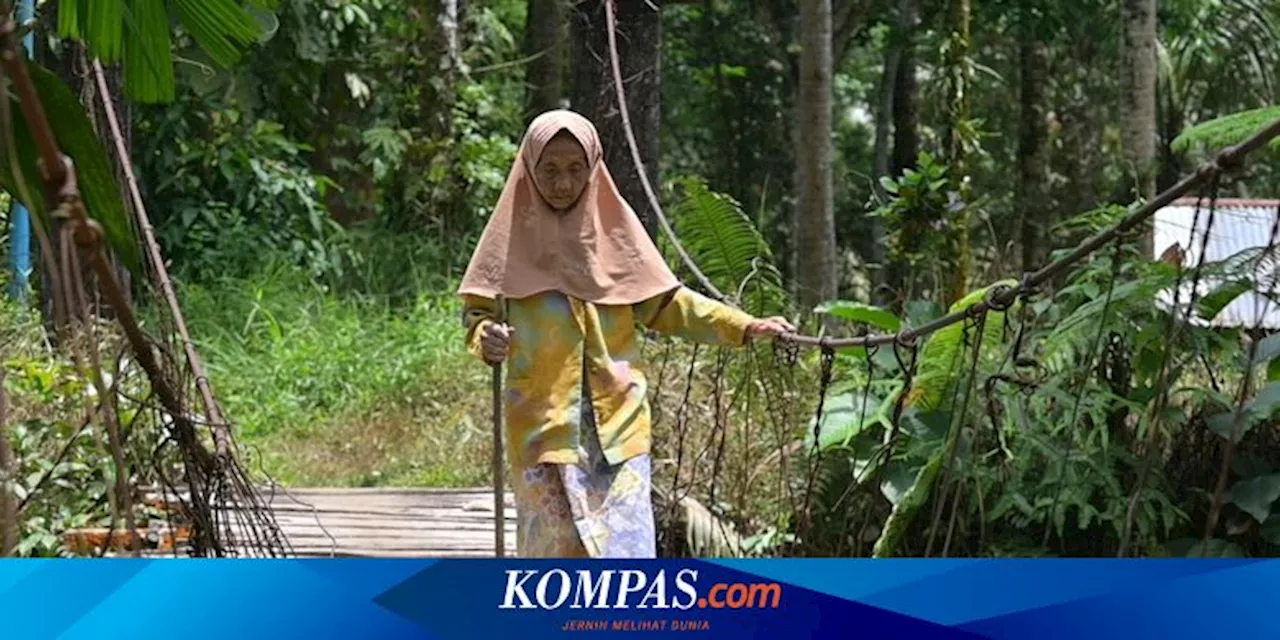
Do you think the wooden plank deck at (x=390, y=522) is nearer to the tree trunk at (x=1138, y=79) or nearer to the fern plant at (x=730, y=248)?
the fern plant at (x=730, y=248)

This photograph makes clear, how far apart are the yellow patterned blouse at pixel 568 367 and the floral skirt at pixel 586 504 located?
1.1 inches

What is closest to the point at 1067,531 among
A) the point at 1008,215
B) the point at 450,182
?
the point at 450,182

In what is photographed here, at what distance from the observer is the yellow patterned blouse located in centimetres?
311

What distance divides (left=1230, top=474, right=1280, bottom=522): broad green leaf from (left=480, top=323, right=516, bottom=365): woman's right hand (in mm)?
1495

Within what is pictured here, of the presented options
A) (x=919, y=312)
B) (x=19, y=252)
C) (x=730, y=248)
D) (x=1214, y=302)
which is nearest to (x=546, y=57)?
(x=19, y=252)

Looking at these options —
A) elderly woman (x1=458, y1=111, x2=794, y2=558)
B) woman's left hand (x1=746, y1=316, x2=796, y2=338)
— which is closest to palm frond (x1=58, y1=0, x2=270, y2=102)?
elderly woman (x1=458, y1=111, x2=794, y2=558)

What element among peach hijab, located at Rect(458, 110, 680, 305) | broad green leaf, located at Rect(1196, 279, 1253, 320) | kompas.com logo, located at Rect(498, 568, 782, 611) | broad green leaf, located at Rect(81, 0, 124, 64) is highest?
broad green leaf, located at Rect(81, 0, 124, 64)

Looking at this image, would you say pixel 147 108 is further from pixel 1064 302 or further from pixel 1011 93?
pixel 1011 93

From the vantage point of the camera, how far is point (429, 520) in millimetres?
4766

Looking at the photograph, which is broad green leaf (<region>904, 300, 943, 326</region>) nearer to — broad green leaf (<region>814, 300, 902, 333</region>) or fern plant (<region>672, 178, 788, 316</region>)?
broad green leaf (<region>814, 300, 902, 333</region>)

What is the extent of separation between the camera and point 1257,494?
3365 mm

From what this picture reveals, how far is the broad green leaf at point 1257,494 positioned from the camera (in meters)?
3.33

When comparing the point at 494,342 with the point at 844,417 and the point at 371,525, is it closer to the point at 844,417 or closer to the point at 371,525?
the point at 844,417

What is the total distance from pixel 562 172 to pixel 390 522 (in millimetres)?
1976
